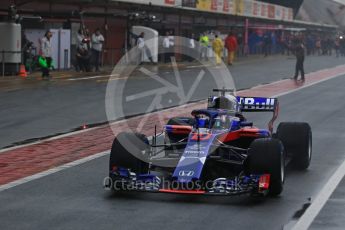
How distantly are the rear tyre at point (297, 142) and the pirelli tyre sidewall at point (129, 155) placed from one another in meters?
2.57

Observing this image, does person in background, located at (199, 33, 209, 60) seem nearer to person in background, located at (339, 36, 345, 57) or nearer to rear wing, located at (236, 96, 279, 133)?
person in background, located at (339, 36, 345, 57)

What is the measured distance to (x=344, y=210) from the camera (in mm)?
9516

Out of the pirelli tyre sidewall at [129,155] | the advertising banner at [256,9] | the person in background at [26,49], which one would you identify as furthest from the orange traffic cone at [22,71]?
the advertising banner at [256,9]

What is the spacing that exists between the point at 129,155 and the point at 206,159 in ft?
2.98

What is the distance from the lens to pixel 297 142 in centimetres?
1230

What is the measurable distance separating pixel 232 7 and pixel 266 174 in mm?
42543

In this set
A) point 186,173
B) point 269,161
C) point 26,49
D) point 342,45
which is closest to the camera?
point 186,173

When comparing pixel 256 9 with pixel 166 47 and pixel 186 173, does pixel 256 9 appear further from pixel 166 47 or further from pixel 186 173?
pixel 186 173

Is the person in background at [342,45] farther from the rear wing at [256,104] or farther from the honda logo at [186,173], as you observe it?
the honda logo at [186,173]

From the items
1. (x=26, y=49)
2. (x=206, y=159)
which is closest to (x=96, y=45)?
(x=26, y=49)

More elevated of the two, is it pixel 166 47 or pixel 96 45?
pixel 96 45

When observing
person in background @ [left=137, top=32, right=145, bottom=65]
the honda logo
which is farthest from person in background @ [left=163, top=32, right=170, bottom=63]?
the honda logo

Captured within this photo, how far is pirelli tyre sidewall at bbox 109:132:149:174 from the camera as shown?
33.4 ft

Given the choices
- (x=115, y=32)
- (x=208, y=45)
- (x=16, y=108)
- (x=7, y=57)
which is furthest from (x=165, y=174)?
(x=208, y=45)
